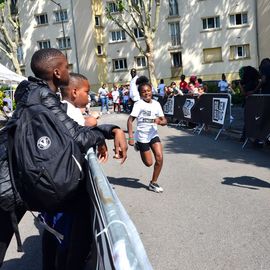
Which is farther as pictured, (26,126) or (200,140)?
(200,140)

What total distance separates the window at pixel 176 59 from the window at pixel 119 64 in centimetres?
536

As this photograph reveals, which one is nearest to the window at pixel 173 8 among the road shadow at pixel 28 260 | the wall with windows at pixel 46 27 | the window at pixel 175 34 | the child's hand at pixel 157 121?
the window at pixel 175 34

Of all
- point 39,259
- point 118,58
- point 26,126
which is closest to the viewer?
point 26,126

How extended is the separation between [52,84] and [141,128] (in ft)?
14.1

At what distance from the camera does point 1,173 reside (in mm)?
2566

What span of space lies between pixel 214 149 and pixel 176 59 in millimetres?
36332

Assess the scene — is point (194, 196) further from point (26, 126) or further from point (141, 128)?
point (26, 126)

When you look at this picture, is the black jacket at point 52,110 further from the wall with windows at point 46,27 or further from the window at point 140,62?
the wall with windows at point 46,27

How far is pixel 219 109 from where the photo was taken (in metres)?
12.6

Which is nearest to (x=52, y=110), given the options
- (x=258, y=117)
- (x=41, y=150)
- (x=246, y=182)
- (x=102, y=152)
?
(x=41, y=150)

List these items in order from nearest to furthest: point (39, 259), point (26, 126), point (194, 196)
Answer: point (26, 126), point (39, 259), point (194, 196)

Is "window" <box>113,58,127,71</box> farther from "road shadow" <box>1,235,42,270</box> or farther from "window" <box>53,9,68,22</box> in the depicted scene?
"road shadow" <box>1,235,42,270</box>

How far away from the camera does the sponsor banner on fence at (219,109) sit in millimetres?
12312

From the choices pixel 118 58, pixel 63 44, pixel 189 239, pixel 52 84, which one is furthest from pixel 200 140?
pixel 63 44
